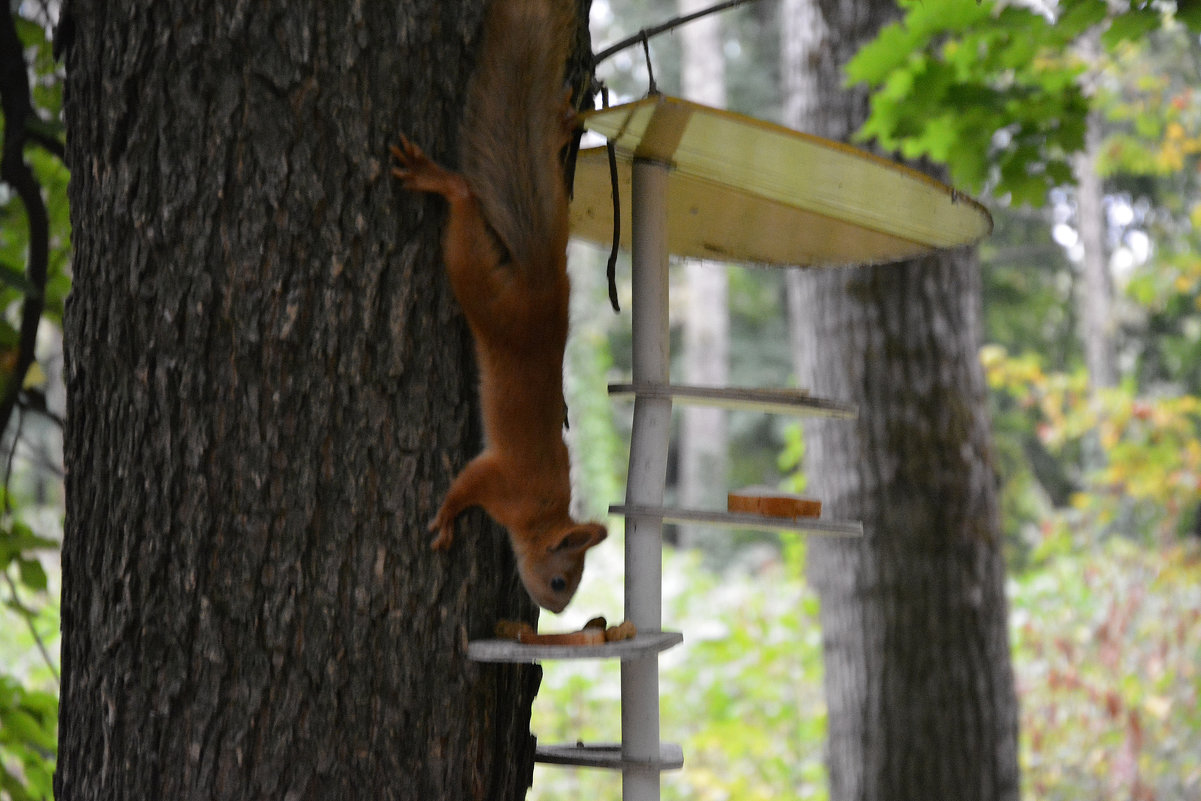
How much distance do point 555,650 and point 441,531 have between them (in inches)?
8.6

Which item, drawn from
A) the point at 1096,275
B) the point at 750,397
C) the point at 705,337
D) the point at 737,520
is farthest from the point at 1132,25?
the point at 705,337

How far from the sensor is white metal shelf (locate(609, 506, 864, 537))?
1578mm

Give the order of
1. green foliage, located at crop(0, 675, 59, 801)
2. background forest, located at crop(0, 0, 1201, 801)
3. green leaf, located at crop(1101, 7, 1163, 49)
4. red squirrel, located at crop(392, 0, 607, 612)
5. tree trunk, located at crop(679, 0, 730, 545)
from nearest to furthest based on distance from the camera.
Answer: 1. red squirrel, located at crop(392, 0, 607, 612)
2. green foliage, located at crop(0, 675, 59, 801)
3. green leaf, located at crop(1101, 7, 1163, 49)
4. background forest, located at crop(0, 0, 1201, 801)
5. tree trunk, located at crop(679, 0, 730, 545)

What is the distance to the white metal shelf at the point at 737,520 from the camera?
1.58m

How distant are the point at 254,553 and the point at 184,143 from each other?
20.2 inches

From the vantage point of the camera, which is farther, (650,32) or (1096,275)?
(1096,275)

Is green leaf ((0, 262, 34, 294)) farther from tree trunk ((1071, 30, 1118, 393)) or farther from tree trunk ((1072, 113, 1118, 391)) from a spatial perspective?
tree trunk ((1072, 113, 1118, 391))

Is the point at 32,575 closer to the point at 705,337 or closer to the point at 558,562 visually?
the point at 558,562

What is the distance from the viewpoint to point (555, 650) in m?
1.34

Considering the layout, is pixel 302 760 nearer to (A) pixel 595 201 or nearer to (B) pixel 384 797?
(B) pixel 384 797

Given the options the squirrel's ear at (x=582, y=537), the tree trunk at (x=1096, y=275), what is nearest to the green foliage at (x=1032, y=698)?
the squirrel's ear at (x=582, y=537)

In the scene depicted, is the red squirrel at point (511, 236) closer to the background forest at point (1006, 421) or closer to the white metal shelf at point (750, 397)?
the white metal shelf at point (750, 397)

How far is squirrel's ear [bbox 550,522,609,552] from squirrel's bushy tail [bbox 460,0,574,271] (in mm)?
482

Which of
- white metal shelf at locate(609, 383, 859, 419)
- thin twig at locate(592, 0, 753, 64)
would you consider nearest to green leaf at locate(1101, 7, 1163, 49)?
thin twig at locate(592, 0, 753, 64)
